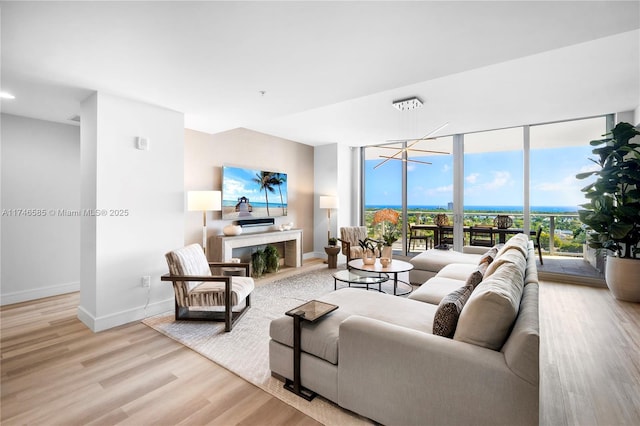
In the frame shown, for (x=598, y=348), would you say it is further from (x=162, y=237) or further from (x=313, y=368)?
(x=162, y=237)

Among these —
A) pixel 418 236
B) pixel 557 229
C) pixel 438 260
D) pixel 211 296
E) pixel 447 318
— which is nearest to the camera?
pixel 447 318

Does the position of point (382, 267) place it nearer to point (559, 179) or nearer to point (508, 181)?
point (508, 181)

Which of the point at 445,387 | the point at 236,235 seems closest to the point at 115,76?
the point at 236,235

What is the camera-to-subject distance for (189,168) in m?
4.60

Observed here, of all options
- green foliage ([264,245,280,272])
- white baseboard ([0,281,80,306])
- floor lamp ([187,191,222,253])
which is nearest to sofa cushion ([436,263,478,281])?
green foliage ([264,245,280,272])

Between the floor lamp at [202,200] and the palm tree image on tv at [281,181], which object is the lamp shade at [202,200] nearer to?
the floor lamp at [202,200]

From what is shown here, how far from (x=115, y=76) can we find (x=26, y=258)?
2981 mm

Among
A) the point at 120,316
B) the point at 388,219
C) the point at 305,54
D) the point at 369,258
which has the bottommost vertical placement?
the point at 120,316

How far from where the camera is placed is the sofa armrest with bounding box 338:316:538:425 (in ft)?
4.22

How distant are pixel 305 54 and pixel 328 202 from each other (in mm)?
4208

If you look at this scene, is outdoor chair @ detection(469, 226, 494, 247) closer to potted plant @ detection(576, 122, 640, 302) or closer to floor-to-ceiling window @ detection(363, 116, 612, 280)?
floor-to-ceiling window @ detection(363, 116, 612, 280)

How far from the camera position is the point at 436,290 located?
2.78 metres

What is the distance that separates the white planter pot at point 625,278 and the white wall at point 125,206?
220 inches

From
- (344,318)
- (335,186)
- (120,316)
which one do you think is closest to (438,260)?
(344,318)
